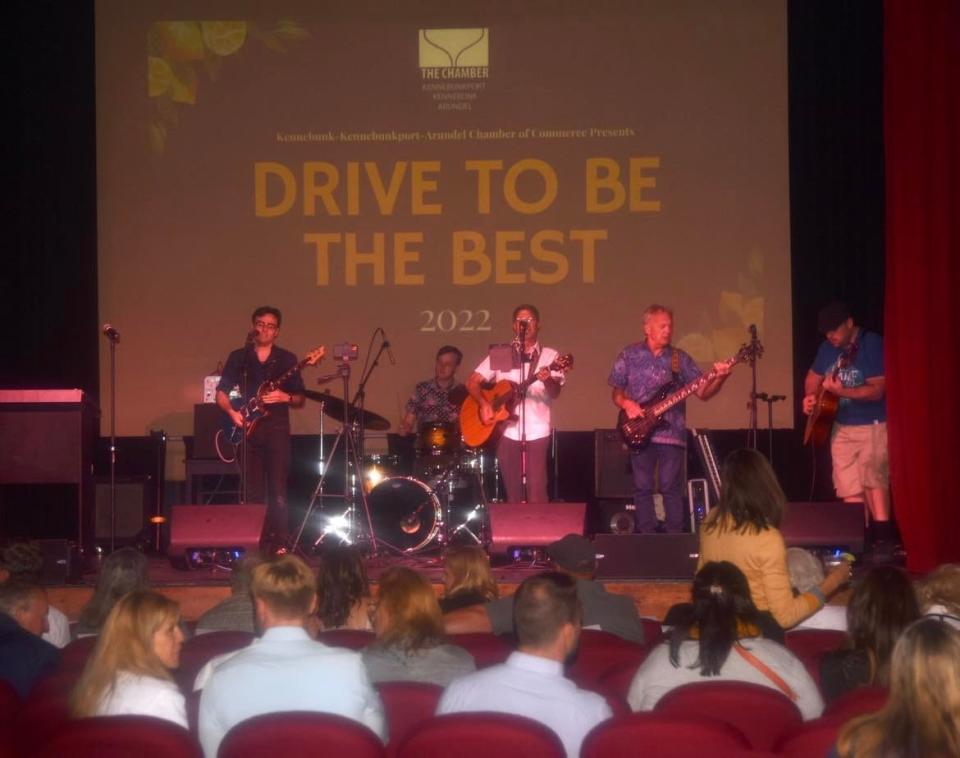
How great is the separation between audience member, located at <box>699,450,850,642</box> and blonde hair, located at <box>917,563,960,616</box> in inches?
18.0

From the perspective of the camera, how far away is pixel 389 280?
36.0 ft

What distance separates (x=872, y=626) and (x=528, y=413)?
5.62 metres

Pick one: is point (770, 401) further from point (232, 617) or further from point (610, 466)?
point (232, 617)

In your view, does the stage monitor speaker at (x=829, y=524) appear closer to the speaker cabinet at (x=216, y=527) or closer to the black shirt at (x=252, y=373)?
the speaker cabinet at (x=216, y=527)

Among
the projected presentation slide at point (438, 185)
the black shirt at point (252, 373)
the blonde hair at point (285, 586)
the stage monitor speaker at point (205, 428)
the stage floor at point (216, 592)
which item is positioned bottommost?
the stage floor at point (216, 592)

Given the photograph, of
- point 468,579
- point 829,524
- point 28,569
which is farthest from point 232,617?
point 829,524

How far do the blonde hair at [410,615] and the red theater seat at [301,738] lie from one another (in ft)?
4.30

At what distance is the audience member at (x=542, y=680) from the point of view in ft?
12.0

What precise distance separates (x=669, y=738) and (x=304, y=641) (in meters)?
1.34

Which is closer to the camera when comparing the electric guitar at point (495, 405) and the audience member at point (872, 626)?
the audience member at point (872, 626)

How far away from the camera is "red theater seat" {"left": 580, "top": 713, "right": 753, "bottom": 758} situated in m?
3.09

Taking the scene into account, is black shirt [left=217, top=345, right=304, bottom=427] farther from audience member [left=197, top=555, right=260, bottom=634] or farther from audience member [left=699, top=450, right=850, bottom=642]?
audience member [left=699, top=450, right=850, bottom=642]

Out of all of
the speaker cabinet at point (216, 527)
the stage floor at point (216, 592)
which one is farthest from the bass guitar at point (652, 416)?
the speaker cabinet at point (216, 527)

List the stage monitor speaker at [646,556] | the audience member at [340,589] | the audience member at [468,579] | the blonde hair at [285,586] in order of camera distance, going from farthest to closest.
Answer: the stage monitor speaker at [646,556]
the audience member at [468,579]
the audience member at [340,589]
the blonde hair at [285,586]
